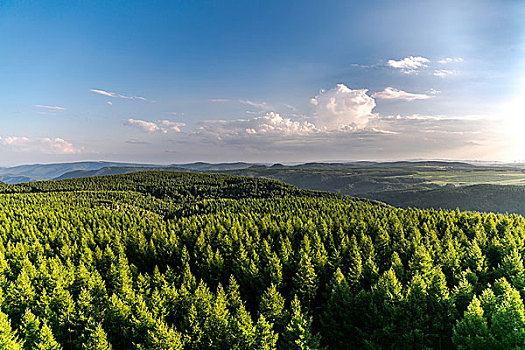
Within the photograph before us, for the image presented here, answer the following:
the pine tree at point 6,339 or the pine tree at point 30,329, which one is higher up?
the pine tree at point 6,339

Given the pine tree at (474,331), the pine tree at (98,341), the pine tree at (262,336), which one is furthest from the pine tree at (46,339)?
the pine tree at (474,331)

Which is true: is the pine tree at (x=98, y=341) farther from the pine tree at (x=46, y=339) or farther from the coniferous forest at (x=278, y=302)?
the pine tree at (x=46, y=339)

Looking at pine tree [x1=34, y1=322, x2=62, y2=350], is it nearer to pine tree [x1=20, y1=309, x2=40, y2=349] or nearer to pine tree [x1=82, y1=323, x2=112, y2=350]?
pine tree [x1=20, y1=309, x2=40, y2=349]

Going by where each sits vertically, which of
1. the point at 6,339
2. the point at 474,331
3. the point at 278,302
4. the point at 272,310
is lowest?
the point at 272,310

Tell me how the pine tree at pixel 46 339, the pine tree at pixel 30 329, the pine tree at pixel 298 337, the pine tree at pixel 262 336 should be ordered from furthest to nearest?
1. the pine tree at pixel 30 329
2. the pine tree at pixel 262 336
3. the pine tree at pixel 298 337
4. the pine tree at pixel 46 339

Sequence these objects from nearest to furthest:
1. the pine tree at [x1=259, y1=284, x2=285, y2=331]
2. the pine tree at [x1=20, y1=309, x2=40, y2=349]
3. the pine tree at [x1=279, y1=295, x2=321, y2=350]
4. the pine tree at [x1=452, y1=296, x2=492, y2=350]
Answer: the pine tree at [x1=452, y1=296, x2=492, y2=350]
the pine tree at [x1=279, y1=295, x2=321, y2=350]
the pine tree at [x1=20, y1=309, x2=40, y2=349]
the pine tree at [x1=259, y1=284, x2=285, y2=331]

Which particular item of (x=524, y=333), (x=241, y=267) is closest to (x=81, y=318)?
(x=241, y=267)

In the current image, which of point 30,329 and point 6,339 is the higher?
point 6,339

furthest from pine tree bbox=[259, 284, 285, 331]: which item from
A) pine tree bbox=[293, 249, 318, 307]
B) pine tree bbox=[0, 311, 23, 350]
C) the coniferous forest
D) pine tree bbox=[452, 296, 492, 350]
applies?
pine tree bbox=[0, 311, 23, 350]

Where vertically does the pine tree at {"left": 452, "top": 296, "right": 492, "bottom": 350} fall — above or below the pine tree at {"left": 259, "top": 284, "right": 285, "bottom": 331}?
above

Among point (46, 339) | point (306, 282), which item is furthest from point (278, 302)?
point (46, 339)

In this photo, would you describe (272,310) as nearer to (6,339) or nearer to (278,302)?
(278,302)
